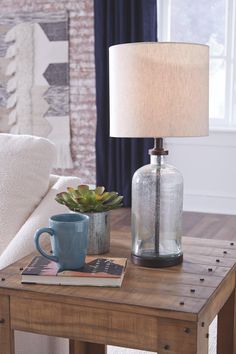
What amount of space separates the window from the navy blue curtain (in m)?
0.20

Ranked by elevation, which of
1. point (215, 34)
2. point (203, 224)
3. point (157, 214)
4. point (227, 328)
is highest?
point (215, 34)

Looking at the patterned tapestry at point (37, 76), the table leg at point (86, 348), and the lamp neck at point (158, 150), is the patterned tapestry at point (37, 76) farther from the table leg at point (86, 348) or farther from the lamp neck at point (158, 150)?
the lamp neck at point (158, 150)

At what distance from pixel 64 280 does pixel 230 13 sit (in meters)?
3.50

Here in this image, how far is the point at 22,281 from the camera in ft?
4.72

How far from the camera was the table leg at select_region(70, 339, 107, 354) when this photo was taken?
1.91m

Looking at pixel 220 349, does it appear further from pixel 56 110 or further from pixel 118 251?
pixel 56 110

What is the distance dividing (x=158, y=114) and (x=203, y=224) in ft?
9.62

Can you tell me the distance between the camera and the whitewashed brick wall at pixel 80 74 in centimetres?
479

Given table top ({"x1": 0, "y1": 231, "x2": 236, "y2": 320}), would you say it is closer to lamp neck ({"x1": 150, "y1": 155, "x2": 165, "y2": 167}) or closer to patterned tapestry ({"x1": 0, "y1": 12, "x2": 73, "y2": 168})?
lamp neck ({"x1": 150, "y1": 155, "x2": 165, "y2": 167})

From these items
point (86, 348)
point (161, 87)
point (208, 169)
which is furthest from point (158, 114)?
point (208, 169)

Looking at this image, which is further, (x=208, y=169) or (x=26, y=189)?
(x=208, y=169)

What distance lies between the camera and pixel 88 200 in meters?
1.62

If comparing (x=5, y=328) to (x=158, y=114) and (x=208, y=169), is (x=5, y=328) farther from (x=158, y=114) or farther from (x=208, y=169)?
(x=208, y=169)

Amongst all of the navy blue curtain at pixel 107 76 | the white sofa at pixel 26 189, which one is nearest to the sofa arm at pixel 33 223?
the white sofa at pixel 26 189
